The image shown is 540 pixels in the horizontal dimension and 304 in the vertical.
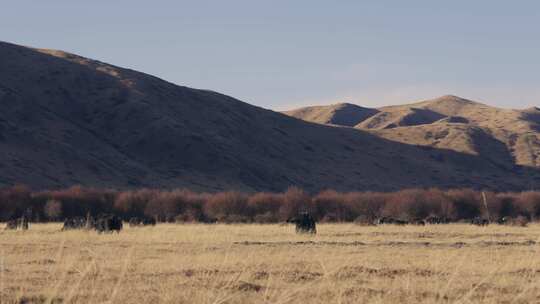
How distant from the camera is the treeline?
62.1 meters

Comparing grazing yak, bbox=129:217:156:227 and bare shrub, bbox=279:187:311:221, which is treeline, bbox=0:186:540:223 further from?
grazing yak, bbox=129:217:156:227

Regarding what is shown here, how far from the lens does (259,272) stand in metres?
16.5

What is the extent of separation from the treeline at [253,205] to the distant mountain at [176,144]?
33.7m

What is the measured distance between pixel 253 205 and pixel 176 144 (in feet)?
209

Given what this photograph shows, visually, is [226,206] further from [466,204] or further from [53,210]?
[466,204]

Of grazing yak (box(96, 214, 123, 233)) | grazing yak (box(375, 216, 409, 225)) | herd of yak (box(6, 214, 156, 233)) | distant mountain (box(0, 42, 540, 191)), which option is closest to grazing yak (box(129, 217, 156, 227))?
herd of yak (box(6, 214, 156, 233))

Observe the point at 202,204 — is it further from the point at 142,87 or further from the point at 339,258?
the point at 142,87

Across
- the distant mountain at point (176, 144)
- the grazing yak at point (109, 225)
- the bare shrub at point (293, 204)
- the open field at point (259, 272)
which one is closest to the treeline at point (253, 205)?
the bare shrub at point (293, 204)

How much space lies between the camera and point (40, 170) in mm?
104625

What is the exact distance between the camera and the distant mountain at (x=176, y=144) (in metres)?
114

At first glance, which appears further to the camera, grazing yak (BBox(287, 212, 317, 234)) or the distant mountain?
the distant mountain

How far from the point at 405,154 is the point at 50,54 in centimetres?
6828

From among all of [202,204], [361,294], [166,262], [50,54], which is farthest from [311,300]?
[50,54]

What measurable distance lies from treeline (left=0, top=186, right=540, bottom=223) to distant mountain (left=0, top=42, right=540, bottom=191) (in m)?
33.7
